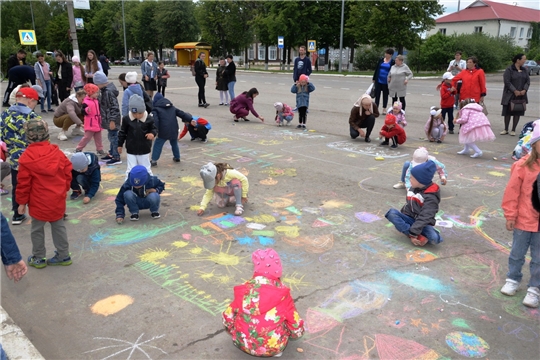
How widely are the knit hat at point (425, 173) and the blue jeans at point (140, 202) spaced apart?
9.79 ft

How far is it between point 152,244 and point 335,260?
1.91 meters

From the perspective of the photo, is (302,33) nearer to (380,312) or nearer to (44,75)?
(44,75)

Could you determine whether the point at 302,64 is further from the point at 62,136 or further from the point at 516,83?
the point at 62,136

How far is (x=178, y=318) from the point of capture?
11.1 ft

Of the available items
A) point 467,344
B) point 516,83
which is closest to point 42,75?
point 516,83

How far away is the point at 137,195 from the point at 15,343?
2556mm

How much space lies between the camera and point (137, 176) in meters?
5.17

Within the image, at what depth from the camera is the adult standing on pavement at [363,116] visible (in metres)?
9.50

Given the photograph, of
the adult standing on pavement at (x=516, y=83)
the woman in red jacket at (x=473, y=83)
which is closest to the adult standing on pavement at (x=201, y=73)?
the woman in red jacket at (x=473, y=83)

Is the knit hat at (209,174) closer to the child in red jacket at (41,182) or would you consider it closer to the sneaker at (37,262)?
the child in red jacket at (41,182)

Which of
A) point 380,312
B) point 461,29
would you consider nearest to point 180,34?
point 461,29

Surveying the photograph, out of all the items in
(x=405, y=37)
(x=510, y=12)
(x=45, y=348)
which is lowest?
(x=45, y=348)

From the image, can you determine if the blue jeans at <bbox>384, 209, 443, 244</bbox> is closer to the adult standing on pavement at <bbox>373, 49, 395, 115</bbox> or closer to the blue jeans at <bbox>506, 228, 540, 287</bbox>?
the blue jeans at <bbox>506, 228, 540, 287</bbox>

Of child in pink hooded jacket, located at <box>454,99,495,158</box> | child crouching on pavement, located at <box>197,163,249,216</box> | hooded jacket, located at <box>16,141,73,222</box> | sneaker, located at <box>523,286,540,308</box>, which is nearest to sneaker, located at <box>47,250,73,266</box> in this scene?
hooded jacket, located at <box>16,141,73,222</box>
